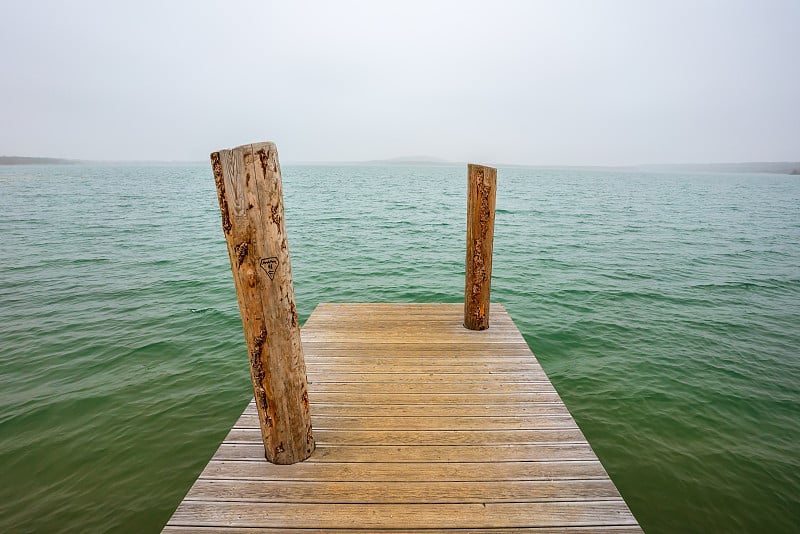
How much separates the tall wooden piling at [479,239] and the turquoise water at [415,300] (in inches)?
88.3

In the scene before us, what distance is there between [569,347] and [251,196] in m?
7.45

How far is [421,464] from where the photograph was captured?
314cm

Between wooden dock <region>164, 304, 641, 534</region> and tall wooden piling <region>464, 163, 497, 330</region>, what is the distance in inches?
36.6

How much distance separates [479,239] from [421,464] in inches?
124

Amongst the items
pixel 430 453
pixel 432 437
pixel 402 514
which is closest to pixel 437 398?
pixel 432 437

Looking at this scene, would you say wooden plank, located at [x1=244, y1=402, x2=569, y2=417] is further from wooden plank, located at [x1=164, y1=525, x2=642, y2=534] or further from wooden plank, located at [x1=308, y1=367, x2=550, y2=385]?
wooden plank, located at [x1=164, y1=525, x2=642, y2=534]

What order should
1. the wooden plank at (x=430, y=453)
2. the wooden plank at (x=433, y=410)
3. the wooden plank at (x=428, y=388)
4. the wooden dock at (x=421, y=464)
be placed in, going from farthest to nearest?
1. the wooden plank at (x=428, y=388)
2. the wooden plank at (x=433, y=410)
3. the wooden plank at (x=430, y=453)
4. the wooden dock at (x=421, y=464)

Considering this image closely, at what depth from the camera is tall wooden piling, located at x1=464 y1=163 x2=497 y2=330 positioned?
5.12 meters

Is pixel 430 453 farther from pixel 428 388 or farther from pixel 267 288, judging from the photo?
pixel 267 288

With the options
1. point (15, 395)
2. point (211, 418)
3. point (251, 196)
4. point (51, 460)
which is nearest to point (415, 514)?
point (251, 196)

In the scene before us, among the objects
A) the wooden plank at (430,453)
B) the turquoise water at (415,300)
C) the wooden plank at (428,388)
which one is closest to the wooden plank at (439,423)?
the wooden plank at (430,453)

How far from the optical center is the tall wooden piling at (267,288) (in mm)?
2506

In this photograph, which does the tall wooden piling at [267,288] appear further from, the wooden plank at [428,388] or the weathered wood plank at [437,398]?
the wooden plank at [428,388]

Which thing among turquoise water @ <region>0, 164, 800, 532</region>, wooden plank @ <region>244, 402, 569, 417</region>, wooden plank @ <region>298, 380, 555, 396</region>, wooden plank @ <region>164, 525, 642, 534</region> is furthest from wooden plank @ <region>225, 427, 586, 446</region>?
turquoise water @ <region>0, 164, 800, 532</region>
